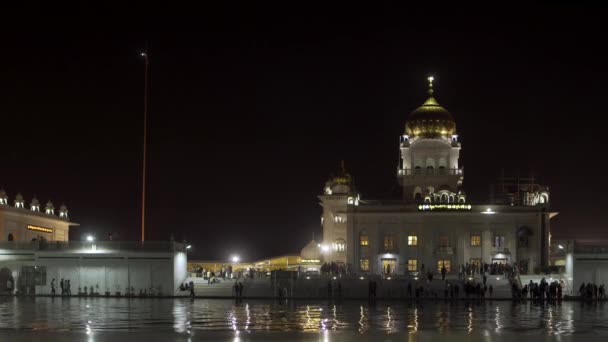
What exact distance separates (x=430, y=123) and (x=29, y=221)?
36835 millimetres

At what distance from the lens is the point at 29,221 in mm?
86875

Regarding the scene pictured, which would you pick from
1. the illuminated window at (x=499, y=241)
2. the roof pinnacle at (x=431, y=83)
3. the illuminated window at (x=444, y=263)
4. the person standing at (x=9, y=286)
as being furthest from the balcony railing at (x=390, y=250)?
the person standing at (x=9, y=286)

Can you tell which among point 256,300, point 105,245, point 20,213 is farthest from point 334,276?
point 20,213

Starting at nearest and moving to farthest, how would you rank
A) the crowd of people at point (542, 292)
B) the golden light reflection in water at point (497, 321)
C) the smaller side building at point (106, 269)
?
the golden light reflection in water at point (497, 321) < the crowd of people at point (542, 292) < the smaller side building at point (106, 269)

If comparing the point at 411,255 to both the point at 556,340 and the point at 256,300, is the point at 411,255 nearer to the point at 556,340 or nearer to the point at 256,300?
the point at 256,300

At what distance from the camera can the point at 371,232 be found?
278 ft

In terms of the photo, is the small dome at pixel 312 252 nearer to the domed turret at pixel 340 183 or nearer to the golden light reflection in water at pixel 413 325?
the domed turret at pixel 340 183

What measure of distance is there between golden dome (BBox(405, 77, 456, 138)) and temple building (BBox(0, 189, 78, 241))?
34659mm

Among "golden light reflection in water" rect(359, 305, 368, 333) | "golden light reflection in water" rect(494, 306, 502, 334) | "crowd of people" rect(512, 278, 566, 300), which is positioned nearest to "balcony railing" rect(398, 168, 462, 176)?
"crowd of people" rect(512, 278, 566, 300)

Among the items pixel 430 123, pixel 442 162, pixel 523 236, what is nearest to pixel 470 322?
pixel 523 236

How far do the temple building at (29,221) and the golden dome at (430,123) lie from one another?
34.7 metres

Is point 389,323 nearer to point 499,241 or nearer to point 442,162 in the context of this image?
point 499,241

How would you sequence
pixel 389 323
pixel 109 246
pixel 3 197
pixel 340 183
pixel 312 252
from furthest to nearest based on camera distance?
pixel 312 252 → pixel 340 183 → pixel 3 197 → pixel 109 246 → pixel 389 323

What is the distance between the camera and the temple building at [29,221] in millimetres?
80688
